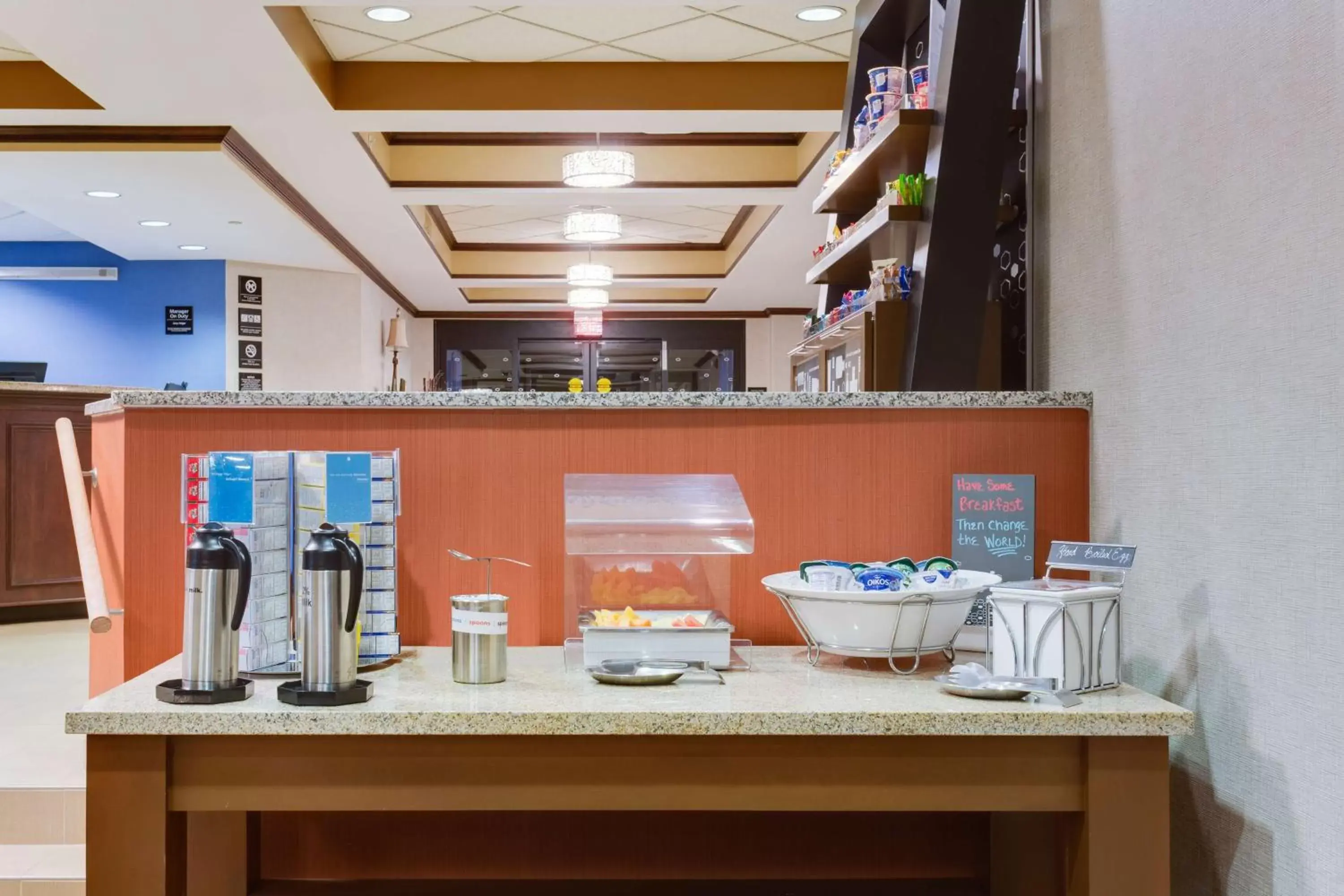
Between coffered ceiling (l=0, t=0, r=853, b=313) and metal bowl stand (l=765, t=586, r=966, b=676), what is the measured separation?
335 cm

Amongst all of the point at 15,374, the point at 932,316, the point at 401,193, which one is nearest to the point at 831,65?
the point at 401,193

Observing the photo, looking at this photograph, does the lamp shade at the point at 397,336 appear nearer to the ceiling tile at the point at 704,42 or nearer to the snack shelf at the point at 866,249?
the ceiling tile at the point at 704,42

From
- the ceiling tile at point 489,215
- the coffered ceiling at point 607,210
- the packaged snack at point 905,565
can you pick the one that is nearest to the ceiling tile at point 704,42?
the coffered ceiling at point 607,210

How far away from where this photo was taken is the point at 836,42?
5.39 meters

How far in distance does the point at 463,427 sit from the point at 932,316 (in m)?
0.97

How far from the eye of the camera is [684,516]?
185cm

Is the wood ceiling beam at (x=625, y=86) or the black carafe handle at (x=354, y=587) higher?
the wood ceiling beam at (x=625, y=86)

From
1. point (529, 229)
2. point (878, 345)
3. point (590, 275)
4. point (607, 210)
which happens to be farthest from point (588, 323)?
point (878, 345)

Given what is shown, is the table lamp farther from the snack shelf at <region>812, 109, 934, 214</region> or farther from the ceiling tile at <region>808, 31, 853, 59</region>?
the snack shelf at <region>812, 109, 934, 214</region>

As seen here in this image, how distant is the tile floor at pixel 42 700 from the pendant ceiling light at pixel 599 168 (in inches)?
142

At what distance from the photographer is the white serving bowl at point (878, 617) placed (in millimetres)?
1689

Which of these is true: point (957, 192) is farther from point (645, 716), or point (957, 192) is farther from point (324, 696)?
point (324, 696)

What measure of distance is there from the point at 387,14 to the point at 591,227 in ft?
10.2

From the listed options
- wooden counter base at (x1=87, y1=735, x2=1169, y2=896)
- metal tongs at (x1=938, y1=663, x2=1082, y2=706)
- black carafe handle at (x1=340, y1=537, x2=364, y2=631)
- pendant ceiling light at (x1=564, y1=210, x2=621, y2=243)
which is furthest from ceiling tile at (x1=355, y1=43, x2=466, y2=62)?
metal tongs at (x1=938, y1=663, x2=1082, y2=706)
